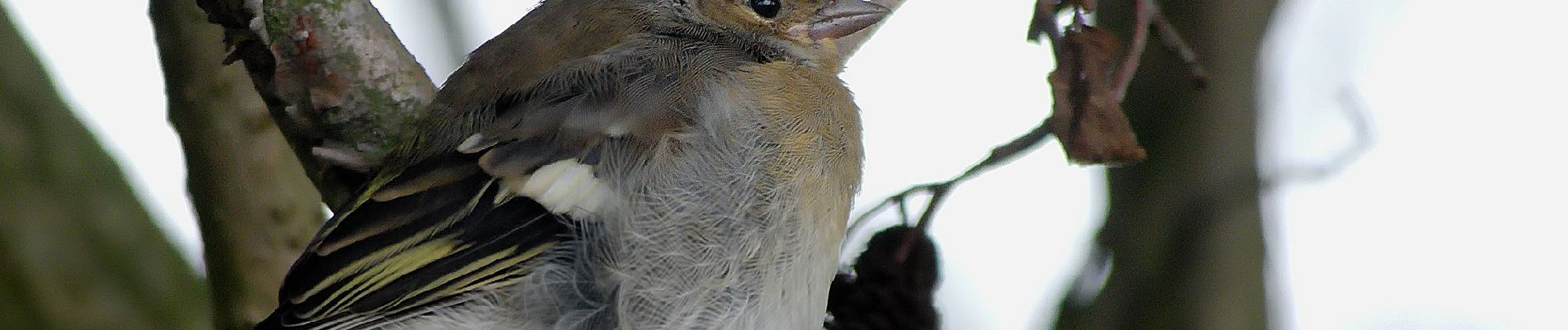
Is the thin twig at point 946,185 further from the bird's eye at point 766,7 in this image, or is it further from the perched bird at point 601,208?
the bird's eye at point 766,7

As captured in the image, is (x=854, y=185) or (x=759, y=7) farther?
(x=759, y=7)

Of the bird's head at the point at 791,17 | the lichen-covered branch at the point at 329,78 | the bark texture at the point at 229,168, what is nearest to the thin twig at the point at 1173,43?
the bird's head at the point at 791,17

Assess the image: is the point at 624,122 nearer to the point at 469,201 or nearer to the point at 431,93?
the point at 469,201

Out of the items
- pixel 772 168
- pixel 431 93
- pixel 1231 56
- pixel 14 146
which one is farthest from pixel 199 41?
pixel 1231 56

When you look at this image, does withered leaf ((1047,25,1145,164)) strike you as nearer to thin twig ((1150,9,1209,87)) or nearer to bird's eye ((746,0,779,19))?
thin twig ((1150,9,1209,87))

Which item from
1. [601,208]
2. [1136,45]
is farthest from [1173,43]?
[601,208]

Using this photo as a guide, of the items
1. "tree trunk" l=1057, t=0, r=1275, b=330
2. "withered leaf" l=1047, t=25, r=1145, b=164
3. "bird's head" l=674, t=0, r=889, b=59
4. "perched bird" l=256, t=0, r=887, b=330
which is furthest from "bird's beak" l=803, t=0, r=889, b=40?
"withered leaf" l=1047, t=25, r=1145, b=164
